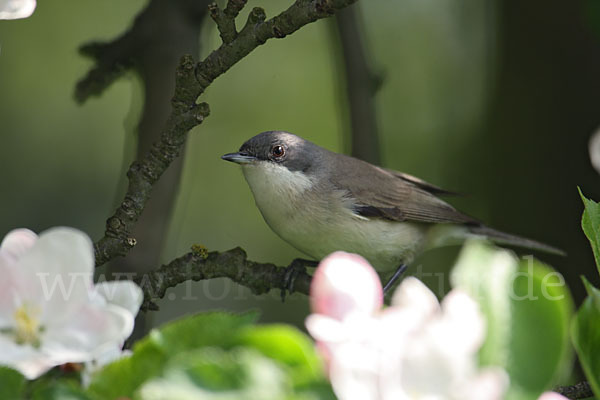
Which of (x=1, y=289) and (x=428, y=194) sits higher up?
(x=428, y=194)

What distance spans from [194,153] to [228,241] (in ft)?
2.17

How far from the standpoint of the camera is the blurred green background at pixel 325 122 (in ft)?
14.3

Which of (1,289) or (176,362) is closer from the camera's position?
(176,362)

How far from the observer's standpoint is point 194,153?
16.6 ft

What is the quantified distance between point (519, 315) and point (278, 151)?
2384mm

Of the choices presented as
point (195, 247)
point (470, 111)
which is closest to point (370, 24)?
point (470, 111)

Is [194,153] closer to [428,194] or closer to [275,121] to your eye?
[275,121]

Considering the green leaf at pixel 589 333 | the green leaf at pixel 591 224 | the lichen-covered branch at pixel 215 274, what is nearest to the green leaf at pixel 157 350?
the green leaf at pixel 589 333

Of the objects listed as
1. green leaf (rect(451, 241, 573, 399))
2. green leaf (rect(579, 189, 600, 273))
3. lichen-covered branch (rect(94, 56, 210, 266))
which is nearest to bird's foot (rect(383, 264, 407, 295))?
lichen-covered branch (rect(94, 56, 210, 266))

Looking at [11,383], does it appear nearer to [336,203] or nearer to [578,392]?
[578,392]

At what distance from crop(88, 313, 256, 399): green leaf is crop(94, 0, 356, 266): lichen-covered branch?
0.87 metres

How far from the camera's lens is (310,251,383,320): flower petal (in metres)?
0.77

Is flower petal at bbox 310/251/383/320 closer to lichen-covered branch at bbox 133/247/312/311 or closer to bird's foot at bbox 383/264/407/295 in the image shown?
lichen-covered branch at bbox 133/247/312/311

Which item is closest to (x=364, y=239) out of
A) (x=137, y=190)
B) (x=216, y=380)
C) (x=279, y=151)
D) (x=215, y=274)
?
(x=279, y=151)
